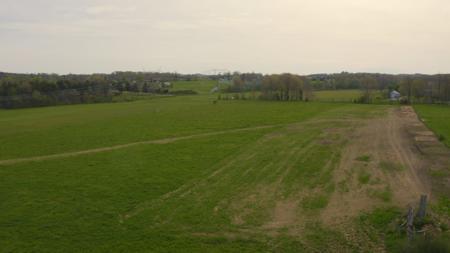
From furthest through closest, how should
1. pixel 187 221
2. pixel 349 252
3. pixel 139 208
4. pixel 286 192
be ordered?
pixel 286 192, pixel 139 208, pixel 187 221, pixel 349 252

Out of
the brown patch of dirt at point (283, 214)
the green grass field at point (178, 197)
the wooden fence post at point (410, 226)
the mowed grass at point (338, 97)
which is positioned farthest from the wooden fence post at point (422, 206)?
the mowed grass at point (338, 97)

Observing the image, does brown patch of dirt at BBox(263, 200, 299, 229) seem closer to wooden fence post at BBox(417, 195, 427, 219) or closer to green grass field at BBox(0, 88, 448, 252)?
green grass field at BBox(0, 88, 448, 252)

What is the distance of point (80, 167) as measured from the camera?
25.6 meters

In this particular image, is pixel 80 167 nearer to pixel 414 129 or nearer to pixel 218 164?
pixel 218 164

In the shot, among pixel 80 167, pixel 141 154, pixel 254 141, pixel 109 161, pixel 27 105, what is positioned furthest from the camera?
pixel 27 105

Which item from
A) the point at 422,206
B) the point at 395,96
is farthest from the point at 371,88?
the point at 422,206

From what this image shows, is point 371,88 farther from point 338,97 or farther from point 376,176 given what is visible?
point 376,176

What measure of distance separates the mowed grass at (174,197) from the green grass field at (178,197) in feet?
0.15

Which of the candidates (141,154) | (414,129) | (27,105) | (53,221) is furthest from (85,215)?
(27,105)

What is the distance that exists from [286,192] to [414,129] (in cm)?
2785

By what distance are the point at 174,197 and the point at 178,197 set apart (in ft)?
0.67

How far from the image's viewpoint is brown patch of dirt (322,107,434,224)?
17.3m

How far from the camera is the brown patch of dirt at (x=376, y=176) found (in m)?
17.3

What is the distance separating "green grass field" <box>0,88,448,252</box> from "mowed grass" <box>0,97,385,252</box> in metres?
0.05
